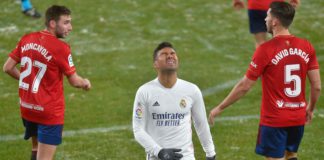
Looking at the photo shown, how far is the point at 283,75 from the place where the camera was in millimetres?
7859

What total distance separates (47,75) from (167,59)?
1813mm

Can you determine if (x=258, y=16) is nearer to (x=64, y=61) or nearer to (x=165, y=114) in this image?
(x=64, y=61)

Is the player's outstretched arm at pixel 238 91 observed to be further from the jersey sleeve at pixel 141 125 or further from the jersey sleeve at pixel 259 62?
Answer: the jersey sleeve at pixel 141 125

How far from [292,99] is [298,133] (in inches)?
18.1

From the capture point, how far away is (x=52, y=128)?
845cm

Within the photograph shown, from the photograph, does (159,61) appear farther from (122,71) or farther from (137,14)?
(137,14)

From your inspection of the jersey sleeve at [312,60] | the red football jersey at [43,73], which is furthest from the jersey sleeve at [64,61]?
the jersey sleeve at [312,60]

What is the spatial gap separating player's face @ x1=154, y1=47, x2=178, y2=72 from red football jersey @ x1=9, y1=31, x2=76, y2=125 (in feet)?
5.05

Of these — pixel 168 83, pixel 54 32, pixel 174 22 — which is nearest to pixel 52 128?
pixel 54 32

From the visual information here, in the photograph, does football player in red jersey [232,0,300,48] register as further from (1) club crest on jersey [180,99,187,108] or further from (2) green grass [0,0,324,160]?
(1) club crest on jersey [180,99,187,108]

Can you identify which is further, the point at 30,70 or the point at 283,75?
the point at 30,70

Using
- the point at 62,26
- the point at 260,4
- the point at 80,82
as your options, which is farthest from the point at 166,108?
the point at 260,4

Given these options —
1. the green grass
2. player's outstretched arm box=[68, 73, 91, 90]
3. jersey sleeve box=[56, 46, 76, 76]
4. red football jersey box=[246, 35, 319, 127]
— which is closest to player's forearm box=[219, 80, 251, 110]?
red football jersey box=[246, 35, 319, 127]

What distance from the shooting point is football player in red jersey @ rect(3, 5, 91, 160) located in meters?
8.20
